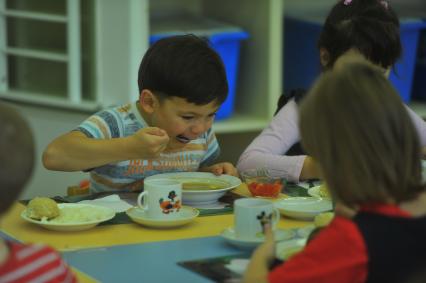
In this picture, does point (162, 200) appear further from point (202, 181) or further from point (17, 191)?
point (17, 191)

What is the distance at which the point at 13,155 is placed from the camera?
991 mm

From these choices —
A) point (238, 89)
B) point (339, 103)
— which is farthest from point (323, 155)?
point (238, 89)

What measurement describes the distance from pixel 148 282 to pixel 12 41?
6.91 feet

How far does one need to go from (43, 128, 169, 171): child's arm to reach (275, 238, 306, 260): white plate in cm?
48

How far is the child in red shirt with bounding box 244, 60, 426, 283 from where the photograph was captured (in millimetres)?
1077

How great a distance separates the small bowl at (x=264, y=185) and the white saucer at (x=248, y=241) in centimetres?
32

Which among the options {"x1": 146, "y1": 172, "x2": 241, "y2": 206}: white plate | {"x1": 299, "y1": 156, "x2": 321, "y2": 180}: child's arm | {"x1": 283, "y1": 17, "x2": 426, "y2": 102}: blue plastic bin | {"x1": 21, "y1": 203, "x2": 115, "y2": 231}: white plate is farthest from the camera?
{"x1": 283, "y1": 17, "x2": 426, "y2": 102}: blue plastic bin

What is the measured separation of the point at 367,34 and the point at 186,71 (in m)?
0.52

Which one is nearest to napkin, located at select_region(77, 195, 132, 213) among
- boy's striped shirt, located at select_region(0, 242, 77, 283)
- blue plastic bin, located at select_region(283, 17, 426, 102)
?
boy's striped shirt, located at select_region(0, 242, 77, 283)

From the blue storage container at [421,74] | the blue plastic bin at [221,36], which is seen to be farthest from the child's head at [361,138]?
the blue storage container at [421,74]

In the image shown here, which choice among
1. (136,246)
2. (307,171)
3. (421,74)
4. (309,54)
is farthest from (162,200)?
(421,74)

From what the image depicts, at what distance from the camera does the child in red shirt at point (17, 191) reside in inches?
38.9

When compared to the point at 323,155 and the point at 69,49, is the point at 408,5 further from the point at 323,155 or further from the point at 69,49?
the point at 323,155

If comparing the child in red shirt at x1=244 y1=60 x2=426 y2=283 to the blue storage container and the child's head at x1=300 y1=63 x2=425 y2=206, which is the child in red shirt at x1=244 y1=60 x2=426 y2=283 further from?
the blue storage container
